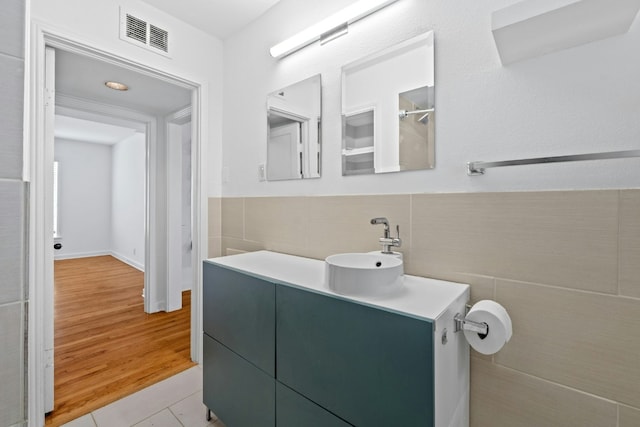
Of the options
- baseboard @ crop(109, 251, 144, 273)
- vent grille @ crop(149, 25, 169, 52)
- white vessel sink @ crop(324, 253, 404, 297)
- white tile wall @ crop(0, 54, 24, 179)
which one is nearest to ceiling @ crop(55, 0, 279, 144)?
vent grille @ crop(149, 25, 169, 52)

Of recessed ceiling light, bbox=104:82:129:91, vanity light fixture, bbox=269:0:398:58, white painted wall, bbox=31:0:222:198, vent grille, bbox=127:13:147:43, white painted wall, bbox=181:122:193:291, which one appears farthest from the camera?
white painted wall, bbox=181:122:193:291

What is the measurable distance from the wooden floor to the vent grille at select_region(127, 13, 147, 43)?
214 cm

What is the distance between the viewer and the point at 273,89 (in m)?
1.84

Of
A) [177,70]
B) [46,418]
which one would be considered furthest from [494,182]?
[46,418]

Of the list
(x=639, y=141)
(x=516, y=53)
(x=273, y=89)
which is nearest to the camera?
(x=639, y=141)

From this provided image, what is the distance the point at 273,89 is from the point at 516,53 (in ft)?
4.31

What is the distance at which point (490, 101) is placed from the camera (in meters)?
1.05

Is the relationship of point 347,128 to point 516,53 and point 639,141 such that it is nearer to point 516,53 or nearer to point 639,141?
point 516,53

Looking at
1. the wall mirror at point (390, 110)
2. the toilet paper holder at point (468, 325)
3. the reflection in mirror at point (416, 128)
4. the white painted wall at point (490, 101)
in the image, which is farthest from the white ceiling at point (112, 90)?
the toilet paper holder at point (468, 325)

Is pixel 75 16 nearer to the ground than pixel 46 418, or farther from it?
farther from it

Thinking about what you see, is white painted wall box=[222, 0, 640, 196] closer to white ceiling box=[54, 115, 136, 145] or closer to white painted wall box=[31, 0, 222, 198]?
white painted wall box=[31, 0, 222, 198]

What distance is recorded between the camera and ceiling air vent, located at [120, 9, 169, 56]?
5.53 ft

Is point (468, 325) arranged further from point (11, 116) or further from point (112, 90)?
point (112, 90)

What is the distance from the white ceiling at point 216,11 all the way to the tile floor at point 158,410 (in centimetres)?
236
